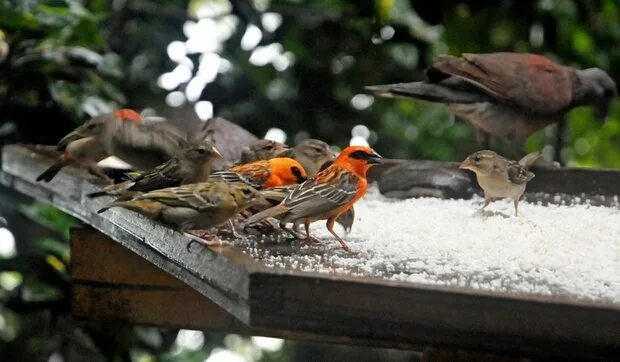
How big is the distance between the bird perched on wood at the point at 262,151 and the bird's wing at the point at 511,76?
99 cm

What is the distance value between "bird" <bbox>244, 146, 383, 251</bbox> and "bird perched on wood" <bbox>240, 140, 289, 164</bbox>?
0.58 metres

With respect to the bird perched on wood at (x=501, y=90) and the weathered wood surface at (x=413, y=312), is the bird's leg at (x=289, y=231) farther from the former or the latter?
the bird perched on wood at (x=501, y=90)

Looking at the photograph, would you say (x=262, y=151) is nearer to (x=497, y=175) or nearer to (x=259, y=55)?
(x=497, y=175)

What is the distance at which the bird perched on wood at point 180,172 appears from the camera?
279 cm

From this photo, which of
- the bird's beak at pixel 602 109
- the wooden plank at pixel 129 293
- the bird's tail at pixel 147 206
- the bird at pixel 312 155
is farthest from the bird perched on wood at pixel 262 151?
the bird's beak at pixel 602 109

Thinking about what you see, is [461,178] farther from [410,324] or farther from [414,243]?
[410,324]

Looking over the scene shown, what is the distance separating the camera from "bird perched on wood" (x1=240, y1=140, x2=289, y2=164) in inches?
130

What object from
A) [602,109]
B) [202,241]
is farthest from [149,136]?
[602,109]

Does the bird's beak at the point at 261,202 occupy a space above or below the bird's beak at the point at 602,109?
below

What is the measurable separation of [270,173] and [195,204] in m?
0.47

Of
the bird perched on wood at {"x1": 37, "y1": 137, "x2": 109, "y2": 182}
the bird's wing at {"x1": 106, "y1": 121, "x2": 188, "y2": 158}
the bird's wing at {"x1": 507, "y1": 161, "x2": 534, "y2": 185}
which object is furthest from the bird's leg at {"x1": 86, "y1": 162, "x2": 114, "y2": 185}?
the bird's wing at {"x1": 507, "y1": 161, "x2": 534, "y2": 185}

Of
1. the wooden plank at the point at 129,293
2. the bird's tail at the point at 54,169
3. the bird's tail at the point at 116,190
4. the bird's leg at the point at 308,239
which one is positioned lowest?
the wooden plank at the point at 129,293

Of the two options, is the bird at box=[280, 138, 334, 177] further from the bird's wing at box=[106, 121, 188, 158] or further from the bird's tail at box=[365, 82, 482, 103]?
the bird's tail at box=[365, 82, 482, 103]

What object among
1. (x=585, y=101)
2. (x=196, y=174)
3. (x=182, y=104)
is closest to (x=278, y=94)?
(x=182, y=104)
